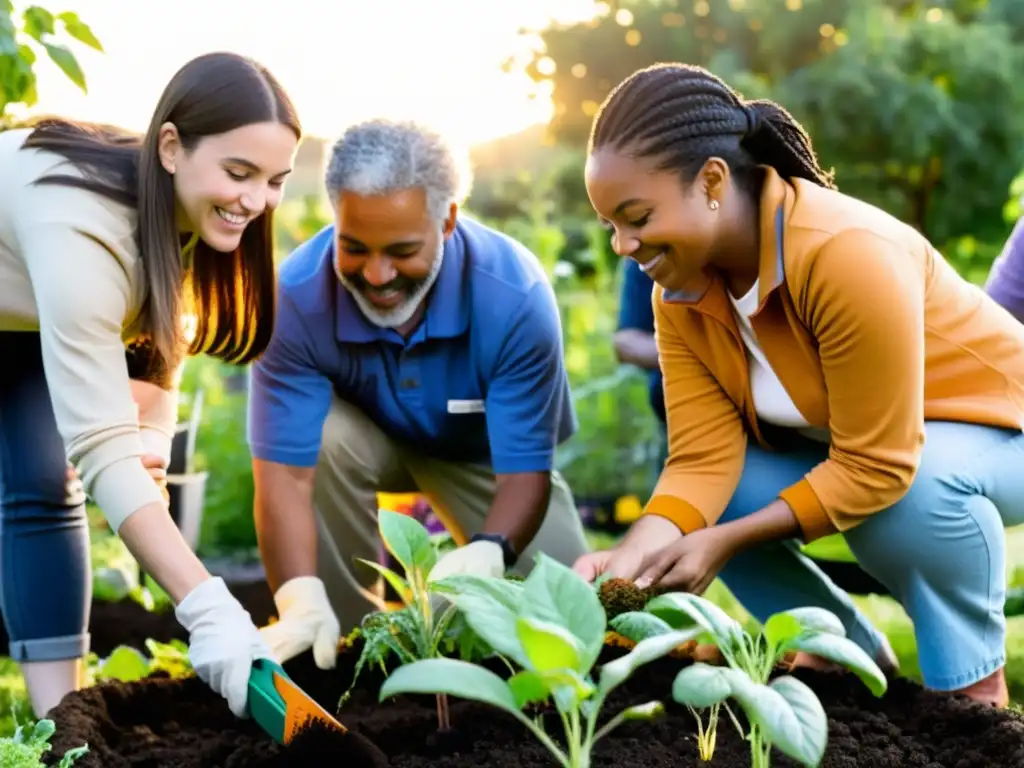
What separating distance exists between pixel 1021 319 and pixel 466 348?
1.23 metres

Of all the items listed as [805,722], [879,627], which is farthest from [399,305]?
[879,627]

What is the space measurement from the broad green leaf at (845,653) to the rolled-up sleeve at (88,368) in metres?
0.98

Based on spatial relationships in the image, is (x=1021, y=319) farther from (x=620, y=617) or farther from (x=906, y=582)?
(x=620, y=617)

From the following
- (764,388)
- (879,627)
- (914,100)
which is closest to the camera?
(764,388)

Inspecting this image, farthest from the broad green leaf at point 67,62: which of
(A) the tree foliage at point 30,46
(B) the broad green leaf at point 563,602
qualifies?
(B) the broad green leaf at point 563,602

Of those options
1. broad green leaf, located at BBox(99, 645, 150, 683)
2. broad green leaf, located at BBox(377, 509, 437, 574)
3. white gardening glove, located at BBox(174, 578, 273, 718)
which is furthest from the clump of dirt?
broad green leaf, located at BBox(99, 645, 150, 683)

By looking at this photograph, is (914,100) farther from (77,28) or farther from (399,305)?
(77,28)

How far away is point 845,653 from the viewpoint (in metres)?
1.40

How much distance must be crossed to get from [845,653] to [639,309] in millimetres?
2176

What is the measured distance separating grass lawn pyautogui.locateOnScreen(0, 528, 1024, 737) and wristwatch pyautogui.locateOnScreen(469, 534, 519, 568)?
86cm

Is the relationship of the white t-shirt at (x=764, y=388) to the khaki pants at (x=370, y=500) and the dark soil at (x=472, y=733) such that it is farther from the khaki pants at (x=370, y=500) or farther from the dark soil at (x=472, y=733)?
the khaki pants at (x=370, y=500)

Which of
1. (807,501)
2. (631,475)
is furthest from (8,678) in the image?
(631,475)

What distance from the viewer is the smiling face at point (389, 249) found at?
2287 millimetres

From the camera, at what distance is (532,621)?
121cm
